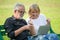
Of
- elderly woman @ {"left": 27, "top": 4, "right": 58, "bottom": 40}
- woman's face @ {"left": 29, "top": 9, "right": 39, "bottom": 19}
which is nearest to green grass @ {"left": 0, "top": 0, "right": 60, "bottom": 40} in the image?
elderly woman @ {"left": 27, "top": 4, "right": 58, "bottom": 40}

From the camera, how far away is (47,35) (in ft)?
13.8

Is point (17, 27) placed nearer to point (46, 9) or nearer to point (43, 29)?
point (43, 29)

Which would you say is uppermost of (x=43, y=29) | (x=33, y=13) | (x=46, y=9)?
(x=33, y=13)

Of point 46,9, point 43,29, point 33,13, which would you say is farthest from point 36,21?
point 46,9

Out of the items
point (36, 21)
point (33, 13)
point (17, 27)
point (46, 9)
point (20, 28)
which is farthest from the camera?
point (46, 9)

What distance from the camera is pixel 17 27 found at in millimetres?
4293

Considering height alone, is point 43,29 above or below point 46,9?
above

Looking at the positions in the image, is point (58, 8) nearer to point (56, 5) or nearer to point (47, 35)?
point (56, 5)

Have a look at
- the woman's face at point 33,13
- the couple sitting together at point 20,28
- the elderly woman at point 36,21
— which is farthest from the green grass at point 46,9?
the couple sitting together at point 20,28

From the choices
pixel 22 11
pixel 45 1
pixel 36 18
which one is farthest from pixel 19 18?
pixel 45 1

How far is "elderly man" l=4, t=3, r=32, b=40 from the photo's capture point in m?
4.20

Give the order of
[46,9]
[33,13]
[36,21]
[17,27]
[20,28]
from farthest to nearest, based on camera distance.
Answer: [46,9] < [36,21] < [33,13] < [17,27] < [20,28]

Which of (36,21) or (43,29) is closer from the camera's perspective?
(43,29)

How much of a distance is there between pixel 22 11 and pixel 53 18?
15.0 ft
